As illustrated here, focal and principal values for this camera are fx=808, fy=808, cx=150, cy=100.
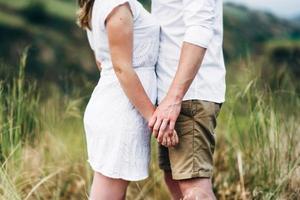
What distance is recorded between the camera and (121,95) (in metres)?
2.77

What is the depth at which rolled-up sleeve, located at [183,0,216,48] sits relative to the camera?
266 cm

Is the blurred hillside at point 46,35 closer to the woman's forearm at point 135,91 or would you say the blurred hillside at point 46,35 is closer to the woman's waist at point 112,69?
the woman's waist at point 112,69

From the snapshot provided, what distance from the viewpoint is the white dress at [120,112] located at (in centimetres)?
273

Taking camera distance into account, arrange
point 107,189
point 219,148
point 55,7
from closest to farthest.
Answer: point 107,189
point 219,148
point 55,7

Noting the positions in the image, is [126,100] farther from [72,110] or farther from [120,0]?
[72,110]

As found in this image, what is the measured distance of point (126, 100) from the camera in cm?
276

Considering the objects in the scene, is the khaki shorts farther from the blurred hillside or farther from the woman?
the blurred hillside

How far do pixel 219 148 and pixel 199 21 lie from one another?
1.91 meters

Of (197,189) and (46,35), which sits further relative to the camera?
(46,35)

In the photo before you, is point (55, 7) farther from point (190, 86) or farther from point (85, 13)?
point (190, 86)

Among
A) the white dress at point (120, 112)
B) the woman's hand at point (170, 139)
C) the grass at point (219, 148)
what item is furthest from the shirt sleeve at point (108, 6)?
the grass at point (219, 148)

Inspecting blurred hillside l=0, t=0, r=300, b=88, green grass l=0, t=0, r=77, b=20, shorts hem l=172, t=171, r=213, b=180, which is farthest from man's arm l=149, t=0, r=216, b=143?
green grass l=0, t=0, r=77, b=20

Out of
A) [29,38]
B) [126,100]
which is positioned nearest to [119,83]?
[126,100]

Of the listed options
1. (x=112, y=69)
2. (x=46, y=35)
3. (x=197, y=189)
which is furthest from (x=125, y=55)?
(x=46, y=35)
